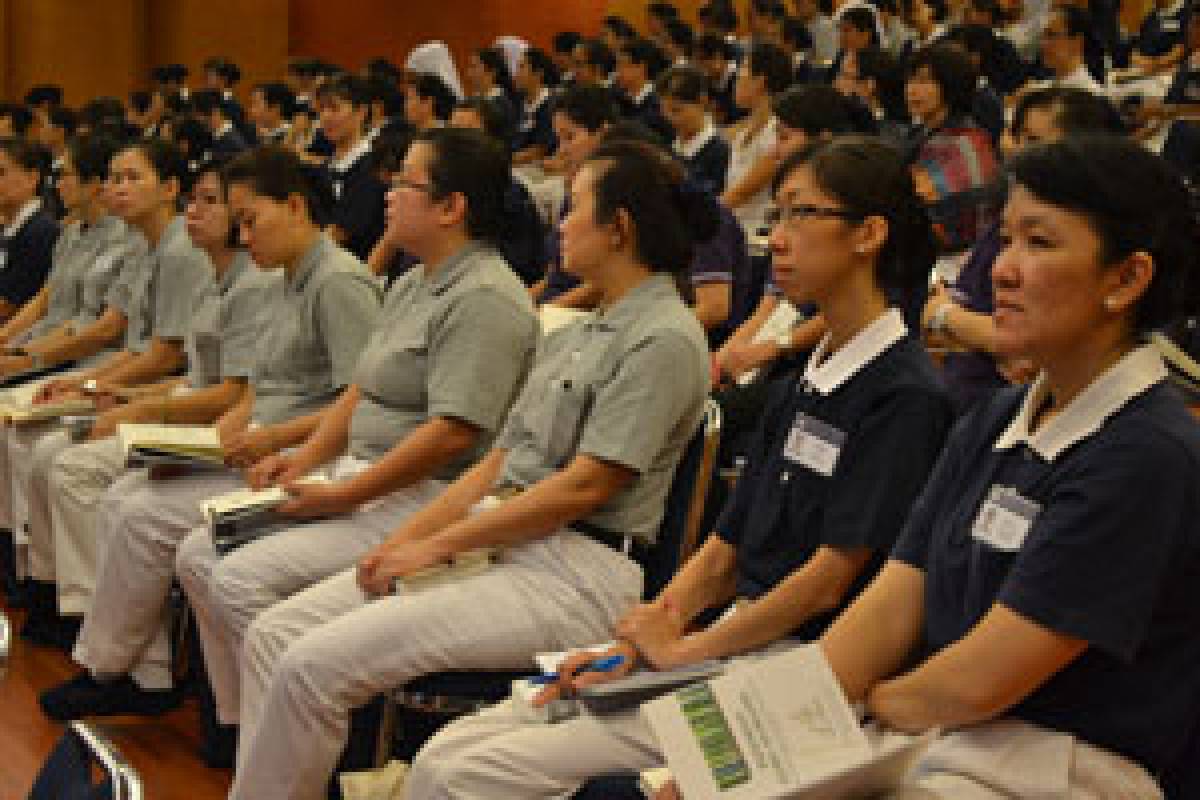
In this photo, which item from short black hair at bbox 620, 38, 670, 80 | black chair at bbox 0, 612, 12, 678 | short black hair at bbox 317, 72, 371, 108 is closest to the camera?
black chair at bbox 0, 612, 12, 678

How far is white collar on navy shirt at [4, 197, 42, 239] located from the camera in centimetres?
622

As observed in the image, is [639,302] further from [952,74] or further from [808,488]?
[952,74]

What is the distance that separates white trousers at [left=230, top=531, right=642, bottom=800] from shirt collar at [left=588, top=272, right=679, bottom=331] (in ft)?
1.24

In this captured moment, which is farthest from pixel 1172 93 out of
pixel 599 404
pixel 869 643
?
pixel 869 643

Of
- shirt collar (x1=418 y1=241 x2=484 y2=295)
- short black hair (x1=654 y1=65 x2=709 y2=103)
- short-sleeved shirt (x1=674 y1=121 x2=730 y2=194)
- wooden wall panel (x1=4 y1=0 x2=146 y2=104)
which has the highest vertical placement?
shirt collar (x1=418 y1=241 x2=484 y2=295)

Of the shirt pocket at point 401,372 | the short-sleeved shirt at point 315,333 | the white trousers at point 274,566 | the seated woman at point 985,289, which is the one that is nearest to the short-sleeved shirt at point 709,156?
the short-sleeved shirt at point 315,333

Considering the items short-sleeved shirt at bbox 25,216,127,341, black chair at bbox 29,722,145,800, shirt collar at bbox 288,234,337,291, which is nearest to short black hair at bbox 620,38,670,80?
short-sleeved shirt at bbox 25,216,127,341

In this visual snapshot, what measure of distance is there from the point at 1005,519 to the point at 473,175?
1.81 m

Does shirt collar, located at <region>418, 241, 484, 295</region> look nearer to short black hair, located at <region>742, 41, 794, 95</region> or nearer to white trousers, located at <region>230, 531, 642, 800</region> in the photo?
white trousers, located at <region>230, 531, 642, 800</region>

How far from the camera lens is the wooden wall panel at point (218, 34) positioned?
14.5 m

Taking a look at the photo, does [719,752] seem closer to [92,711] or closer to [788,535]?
[788,535]

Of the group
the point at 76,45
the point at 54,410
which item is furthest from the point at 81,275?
the point at 76,45

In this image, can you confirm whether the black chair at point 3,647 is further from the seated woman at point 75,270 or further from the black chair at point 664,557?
the seated woman at point 75,270

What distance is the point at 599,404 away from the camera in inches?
113
